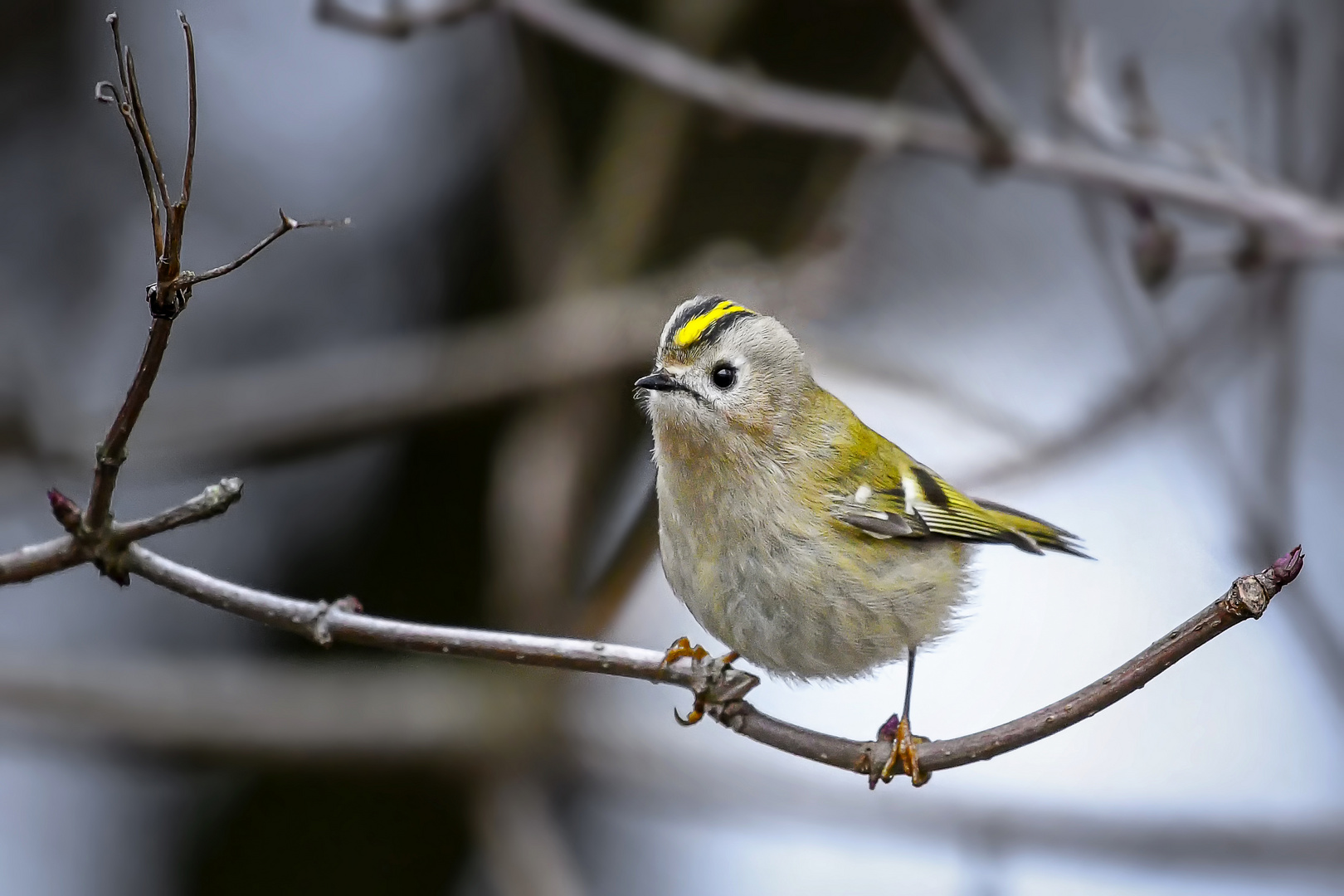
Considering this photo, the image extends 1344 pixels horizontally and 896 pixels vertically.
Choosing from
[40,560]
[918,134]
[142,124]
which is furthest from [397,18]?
[40,560]

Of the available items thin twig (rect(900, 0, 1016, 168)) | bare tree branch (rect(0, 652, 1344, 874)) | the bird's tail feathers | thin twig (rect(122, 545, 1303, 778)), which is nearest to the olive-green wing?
the bird's tail feathers

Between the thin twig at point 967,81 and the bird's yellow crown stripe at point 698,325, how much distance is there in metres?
0.78

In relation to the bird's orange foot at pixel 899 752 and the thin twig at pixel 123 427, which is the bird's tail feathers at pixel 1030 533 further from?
the thin twig at pixel 123 427

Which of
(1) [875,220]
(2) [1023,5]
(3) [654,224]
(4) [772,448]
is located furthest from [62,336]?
(2) [1023,5]

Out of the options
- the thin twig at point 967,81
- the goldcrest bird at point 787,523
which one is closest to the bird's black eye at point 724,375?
the goldcrest bird at point 787,523

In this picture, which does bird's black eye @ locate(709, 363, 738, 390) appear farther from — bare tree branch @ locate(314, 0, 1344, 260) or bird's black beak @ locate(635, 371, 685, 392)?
bare tree branch @ locate(314, 0, 1344, 260)

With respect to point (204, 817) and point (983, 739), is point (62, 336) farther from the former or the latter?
point (983, 739)

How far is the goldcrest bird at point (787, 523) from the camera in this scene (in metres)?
2.18

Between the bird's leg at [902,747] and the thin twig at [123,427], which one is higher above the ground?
the bird's leg at [902,747]

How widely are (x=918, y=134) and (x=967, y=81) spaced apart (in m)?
0.34

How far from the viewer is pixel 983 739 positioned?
5.35 ft

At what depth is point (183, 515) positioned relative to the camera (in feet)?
4.60

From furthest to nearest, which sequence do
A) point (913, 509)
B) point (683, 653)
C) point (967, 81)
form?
point (967, 81) < point (913, 509) < point (683, 653)

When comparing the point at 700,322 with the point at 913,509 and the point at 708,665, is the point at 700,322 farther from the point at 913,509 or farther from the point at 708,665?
the point at 708,665
